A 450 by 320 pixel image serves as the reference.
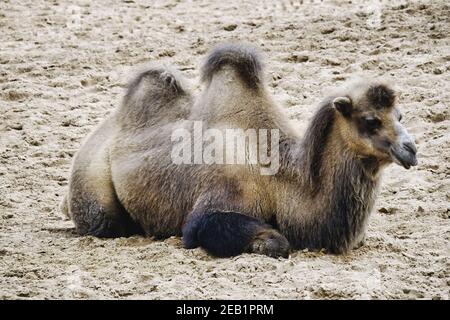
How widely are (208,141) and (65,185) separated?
6.03ft

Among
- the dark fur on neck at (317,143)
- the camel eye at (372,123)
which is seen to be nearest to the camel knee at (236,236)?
the dark fur on neck at (317,143)

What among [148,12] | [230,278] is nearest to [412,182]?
[230,278]

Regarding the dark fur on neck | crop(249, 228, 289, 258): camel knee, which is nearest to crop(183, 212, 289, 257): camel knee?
crop(249, 228, 289, 258): camel knee

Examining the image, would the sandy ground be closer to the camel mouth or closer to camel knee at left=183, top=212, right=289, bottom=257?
camel knee at left=183, top=212, right=289, bottom=257

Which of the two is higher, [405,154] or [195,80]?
[405,154]

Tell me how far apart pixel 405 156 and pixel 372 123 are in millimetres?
323

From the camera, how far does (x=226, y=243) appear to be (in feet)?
16.3

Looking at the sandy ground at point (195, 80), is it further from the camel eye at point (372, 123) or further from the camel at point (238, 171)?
the camel eye at point (372, 123)

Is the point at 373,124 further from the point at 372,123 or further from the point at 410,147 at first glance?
the point at 410,147

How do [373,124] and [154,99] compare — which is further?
[154,99]

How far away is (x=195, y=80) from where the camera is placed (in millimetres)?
8703

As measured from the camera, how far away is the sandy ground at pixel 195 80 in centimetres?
462

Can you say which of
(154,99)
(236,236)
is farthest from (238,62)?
(236,236)

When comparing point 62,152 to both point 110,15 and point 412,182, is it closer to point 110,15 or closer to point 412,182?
point 412,182
